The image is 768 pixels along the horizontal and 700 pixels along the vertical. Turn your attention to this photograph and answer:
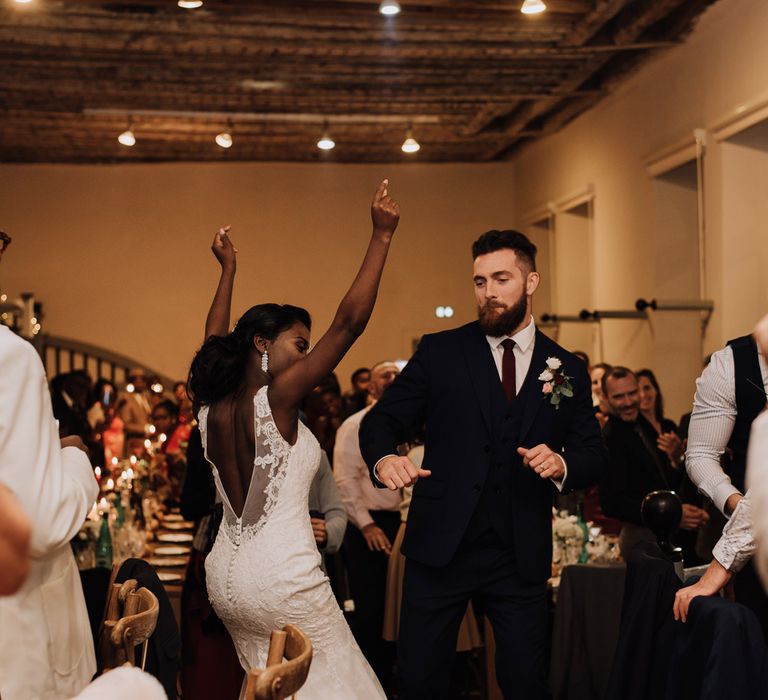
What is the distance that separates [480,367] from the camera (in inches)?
149

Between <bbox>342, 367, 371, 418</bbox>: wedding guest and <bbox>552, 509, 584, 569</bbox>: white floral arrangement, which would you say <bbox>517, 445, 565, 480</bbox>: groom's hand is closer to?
<bbox>552, 509, 584, 569</bbox>: white floral arrangement

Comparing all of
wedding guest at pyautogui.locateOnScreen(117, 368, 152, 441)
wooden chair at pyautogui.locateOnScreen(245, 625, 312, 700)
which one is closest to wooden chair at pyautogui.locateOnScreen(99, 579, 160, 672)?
wooden chair at pyautogui.locateOnScreen(245, 625, 312, 700)

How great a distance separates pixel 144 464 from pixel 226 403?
5.08 m

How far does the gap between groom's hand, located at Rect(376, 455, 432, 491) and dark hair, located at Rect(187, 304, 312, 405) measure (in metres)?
0.51

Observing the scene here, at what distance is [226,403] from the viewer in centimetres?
339

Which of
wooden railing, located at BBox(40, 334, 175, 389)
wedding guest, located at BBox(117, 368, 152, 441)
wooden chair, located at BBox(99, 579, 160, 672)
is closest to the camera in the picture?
wooden chair, located at BBox(99, 579, 160, 672)

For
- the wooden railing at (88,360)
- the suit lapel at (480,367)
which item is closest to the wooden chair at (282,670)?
the suit lapel at (480,367)

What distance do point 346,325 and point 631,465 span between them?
2.94 metres

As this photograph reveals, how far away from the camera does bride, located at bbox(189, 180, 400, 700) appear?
3.24 m

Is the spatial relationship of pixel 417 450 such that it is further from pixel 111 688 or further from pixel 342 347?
pixel 111 688

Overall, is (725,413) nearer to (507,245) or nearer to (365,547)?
(507,245)

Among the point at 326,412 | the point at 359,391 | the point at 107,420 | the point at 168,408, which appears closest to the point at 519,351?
the point at 326,412

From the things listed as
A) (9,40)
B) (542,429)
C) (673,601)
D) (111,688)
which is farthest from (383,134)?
(111,688)

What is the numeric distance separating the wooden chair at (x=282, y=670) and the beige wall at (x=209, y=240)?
13.3 meters
